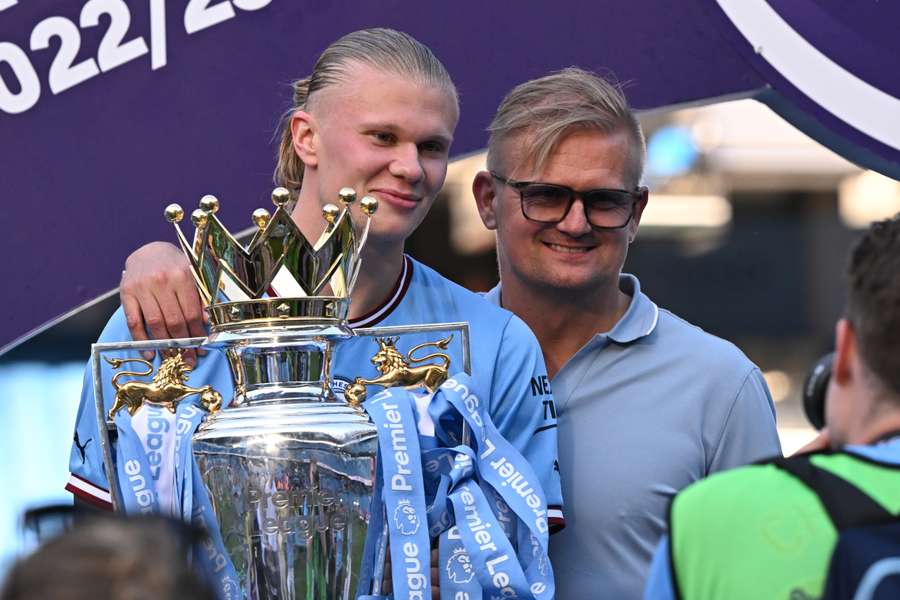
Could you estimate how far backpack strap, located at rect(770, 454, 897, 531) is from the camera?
4.67 feet

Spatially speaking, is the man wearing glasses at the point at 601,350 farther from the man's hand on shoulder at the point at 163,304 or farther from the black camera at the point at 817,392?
the man's hand on shoulder at the point at 163,304

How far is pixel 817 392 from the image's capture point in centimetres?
194

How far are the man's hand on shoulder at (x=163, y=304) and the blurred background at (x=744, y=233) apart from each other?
6750 mm

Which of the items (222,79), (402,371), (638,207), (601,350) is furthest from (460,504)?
(222,79)

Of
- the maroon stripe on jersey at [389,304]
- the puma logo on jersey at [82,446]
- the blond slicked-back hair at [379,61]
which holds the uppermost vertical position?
the blond slicked-back hair at [379,61]

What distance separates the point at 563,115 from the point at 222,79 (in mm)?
639

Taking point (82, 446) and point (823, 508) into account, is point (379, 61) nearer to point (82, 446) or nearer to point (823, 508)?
point (82, 446)

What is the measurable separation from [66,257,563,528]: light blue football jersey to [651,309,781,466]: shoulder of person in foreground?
1.36ft

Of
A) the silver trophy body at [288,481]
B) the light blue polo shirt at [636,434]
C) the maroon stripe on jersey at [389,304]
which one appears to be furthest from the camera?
the light blue polo shirt at [636,434]

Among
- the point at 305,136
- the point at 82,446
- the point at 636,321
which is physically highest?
the point at 305,136

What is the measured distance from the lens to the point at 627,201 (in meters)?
2.58

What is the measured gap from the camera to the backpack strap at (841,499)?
1.42m

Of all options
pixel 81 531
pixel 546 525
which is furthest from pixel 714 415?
pixel 81 531

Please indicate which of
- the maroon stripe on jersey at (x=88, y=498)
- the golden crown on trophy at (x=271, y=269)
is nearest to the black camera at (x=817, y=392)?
the golden crown on trophy at (x=271, y=269)
